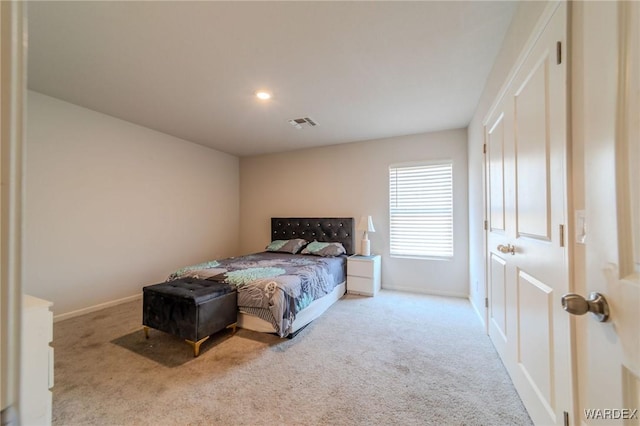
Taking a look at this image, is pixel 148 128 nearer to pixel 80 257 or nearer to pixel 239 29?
pixel 80 257

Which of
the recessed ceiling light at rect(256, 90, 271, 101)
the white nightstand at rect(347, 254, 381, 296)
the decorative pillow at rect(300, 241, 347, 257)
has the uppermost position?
the recessed ceiling light at rect(256, 90, 271, 101)

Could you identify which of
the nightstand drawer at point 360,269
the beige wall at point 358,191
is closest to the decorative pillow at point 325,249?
the nightstand drawer at point 360,269

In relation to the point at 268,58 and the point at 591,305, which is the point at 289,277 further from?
the point at 591,305

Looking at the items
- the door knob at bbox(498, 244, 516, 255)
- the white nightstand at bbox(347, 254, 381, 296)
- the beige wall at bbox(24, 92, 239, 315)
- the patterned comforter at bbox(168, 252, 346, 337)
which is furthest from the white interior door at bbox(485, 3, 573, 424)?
the beige wall at bbox(24, 92, 239, 315)

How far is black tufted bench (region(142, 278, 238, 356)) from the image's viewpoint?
2.10 metres

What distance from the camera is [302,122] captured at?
11.2 ft

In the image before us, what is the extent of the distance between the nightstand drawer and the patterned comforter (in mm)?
303

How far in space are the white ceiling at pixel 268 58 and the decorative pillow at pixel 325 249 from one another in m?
1.88

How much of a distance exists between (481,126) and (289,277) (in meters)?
2.51

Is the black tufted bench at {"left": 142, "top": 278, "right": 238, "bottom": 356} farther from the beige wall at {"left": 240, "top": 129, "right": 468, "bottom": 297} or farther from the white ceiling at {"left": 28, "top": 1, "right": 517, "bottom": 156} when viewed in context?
the beige wall at {"left": 240, "top": 129, "right": 468, "bottom": 297}

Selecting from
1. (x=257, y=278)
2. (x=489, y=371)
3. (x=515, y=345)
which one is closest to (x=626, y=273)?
(x=515, y=345)

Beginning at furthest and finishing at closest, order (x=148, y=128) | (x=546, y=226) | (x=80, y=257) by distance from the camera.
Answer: (x=148, y=128) → (x=80, y=257) → (x=546, y=226)

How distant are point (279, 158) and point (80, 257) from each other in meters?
3.24

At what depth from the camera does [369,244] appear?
13.2ft
